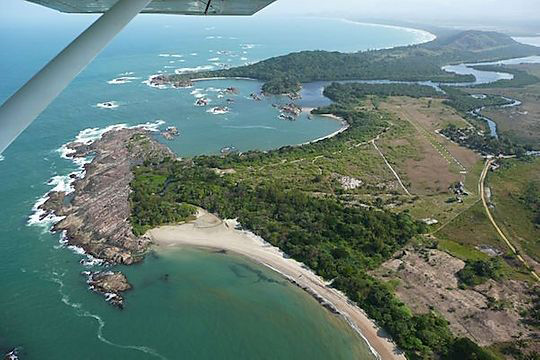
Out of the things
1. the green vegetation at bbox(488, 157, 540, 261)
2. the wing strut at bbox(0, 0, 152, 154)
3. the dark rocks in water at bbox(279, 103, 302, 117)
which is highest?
the wing strut at bbox(0, 0, 152, 154)

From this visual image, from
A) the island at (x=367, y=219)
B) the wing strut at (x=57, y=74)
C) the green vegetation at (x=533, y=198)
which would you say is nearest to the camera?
the wing strut at (x=57, y=74)

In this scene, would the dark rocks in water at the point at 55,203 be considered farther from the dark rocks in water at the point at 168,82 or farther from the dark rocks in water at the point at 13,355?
the dark rocks in water at the point at 168,82

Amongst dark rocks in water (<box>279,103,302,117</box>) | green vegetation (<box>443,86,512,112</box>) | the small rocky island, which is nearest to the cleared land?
the small rocky island

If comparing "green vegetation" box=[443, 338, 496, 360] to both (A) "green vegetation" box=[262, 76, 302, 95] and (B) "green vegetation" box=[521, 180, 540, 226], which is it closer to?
(B) "green vegetation" box=[521, 180, 540, 226]

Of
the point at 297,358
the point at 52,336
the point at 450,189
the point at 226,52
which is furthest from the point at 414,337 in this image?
the point at 226,52

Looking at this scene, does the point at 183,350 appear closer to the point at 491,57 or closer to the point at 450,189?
the point at 450,189

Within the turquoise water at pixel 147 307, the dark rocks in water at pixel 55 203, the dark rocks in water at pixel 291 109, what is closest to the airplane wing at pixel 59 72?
the turquoise water at pixel 147 307
